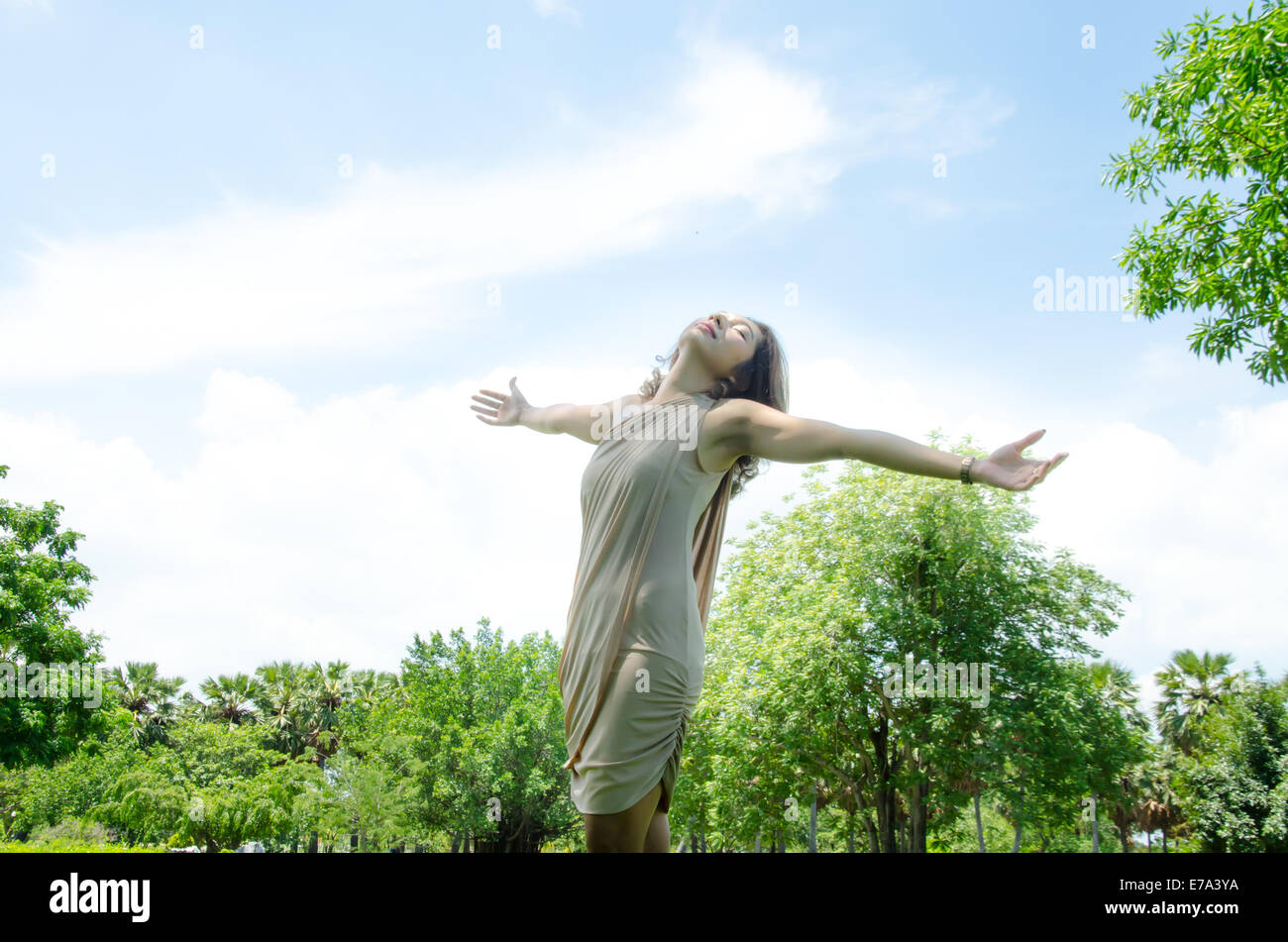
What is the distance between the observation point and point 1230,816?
89.2 feet

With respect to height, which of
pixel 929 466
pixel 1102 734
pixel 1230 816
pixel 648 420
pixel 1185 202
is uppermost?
pixel 1185 202

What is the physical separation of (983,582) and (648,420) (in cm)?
2152

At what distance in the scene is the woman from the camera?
2.55 metres

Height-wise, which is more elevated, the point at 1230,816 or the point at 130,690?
the point at 130,690

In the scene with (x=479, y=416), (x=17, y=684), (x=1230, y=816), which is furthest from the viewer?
(x=1230, y=816)

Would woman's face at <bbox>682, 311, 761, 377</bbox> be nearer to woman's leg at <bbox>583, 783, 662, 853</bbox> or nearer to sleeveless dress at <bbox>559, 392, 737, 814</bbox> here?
sleeveless dress at <bbox>559, 392, 737, 814</bbox>

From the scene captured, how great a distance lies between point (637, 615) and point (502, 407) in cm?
172

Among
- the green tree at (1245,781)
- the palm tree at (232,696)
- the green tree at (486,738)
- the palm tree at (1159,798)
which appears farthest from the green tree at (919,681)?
the palm tree at (232,696)

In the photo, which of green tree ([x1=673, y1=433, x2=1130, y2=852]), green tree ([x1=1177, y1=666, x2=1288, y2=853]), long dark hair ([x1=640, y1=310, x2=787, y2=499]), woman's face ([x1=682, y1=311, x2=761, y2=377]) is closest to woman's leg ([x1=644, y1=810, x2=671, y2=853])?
long dark hair ([x1=640, y1=310, x2=787, y2=499])

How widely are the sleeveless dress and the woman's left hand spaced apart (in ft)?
2.71

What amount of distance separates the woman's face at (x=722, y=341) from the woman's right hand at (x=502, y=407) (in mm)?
1097

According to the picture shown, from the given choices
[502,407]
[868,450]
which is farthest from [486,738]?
[868,450]
